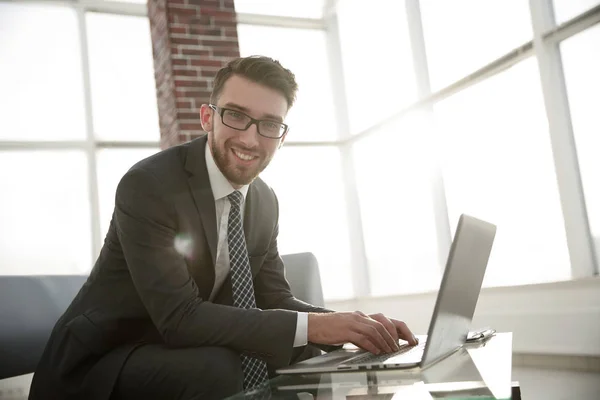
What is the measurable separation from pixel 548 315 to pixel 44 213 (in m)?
4.06

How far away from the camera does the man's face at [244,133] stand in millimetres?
1911

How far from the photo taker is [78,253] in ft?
17.6

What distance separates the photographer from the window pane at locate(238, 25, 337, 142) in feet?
20.7

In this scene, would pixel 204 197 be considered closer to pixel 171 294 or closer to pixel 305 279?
pixel 171 294

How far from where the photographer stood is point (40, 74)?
17.5 ft

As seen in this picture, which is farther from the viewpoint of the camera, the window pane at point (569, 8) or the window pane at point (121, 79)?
the window pane at point (121, 79)

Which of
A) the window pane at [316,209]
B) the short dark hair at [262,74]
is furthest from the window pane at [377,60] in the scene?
the short dark hair at [262,74]

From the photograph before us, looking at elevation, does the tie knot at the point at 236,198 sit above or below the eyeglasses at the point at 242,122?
below

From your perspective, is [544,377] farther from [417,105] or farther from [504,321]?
[417,105]

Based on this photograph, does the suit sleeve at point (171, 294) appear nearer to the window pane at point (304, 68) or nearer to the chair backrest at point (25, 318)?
the chair backrest at point (25, 318)

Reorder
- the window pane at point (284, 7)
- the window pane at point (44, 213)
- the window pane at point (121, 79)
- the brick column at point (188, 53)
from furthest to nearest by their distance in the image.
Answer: the window pane at point (284, 7) → the window pane at point (121, 79) → the window pane at point (44, 213) → the brick column at point (188, 53)

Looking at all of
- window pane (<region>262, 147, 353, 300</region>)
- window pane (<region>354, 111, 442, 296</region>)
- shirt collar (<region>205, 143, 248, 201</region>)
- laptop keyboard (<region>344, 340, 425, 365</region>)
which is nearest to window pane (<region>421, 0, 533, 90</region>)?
window pane (<region>354, 111, 442, 296</region>)

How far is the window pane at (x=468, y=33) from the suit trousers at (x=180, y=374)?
3582 mm

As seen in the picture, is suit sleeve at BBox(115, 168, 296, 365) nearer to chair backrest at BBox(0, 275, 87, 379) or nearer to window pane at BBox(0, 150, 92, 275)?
chair backrest at BBox(0, 275, 87, 379)
